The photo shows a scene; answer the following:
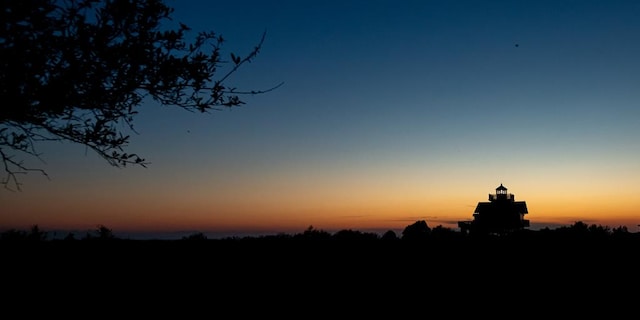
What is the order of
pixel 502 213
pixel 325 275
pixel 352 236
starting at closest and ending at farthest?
pixel 325 275 → pixel 352 236 → pixel 502 213

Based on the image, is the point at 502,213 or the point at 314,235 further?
the point at 502,213

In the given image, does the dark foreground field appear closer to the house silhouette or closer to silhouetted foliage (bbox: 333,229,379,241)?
silhouetted foliage (bbox: 333,229,379,241)

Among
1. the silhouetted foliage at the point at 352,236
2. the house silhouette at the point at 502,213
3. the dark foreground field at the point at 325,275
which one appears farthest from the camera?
the house silhouette at the point at 502,213

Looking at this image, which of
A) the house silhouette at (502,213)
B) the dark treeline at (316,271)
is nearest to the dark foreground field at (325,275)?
the dark treeline at (316,271)

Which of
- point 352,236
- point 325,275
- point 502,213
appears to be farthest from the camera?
point 502,213

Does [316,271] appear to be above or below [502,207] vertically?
below

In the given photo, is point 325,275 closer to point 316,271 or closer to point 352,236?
point 316,271

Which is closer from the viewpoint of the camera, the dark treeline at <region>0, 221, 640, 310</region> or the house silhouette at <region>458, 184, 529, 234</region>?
the dark treeline at <region>0, 221, 640, 310</region>

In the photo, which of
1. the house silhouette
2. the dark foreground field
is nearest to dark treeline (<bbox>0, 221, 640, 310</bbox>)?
the dark foreground field

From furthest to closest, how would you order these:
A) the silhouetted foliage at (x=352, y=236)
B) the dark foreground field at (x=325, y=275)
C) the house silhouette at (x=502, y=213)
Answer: the house silhouette at (x=502, y=213), the silhouetted foliage at (x=352, y=236), the dark foreground field at (x=325, y=275)

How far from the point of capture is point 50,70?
791 centimetres

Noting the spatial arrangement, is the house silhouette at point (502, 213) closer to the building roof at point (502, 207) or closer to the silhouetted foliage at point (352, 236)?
the building roof at point (502, 207)

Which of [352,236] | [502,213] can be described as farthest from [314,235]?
[502,213]

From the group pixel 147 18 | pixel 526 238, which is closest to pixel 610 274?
pixel 526 238
